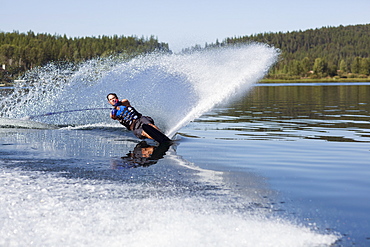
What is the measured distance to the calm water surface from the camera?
5535 mm

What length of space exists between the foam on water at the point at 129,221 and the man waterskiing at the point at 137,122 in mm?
6015

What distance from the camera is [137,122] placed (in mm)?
13953

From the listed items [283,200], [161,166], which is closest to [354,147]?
[161,166]

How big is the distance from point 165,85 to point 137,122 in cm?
985

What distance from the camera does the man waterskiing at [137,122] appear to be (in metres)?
13.7

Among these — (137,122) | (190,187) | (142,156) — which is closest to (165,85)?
(137,122)

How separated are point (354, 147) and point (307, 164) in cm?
327

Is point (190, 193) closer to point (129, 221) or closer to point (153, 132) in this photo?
point (129, 221)

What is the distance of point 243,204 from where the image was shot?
672 cm

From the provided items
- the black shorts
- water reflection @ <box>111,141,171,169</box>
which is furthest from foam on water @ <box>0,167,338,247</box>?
the black shorts

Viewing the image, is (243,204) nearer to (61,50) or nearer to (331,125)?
(331,125)

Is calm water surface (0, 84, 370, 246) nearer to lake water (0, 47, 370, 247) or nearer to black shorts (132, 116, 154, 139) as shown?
lake water (0, 47, 370, 247)

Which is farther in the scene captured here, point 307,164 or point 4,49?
point 4,49

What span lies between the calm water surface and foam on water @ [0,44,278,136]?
2948mm
